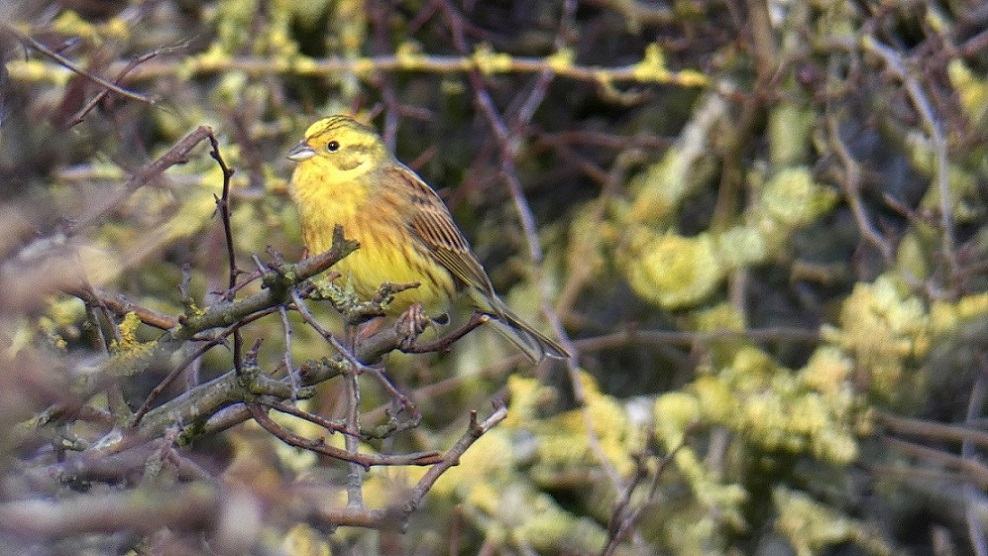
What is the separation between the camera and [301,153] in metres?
3.81

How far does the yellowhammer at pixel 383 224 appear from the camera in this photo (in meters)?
3.69

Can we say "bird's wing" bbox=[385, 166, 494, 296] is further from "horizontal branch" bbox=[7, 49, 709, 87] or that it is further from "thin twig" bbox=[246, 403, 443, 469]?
"thin twig" bbox=[246, 403, 443, 469]

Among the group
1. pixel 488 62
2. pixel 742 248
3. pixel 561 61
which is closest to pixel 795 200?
pixel 742 248

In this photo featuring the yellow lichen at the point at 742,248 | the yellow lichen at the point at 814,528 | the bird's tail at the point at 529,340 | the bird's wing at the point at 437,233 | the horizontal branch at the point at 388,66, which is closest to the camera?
the bird's tail at the point at 529,340

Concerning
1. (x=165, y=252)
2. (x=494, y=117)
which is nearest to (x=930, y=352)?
(x=494, y=117)

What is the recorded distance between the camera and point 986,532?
445 cm

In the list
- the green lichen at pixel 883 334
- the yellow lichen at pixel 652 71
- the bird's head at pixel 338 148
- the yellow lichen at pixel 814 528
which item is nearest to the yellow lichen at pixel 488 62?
the yellow lichen at pixel 652 71

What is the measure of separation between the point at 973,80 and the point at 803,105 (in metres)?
0.58

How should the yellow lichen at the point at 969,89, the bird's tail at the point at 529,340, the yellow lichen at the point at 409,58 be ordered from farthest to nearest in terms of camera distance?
the yellow lichen at the point at 409,58
the yellow lichen at the point at 969,89
the bird's tail at the point at 529,340

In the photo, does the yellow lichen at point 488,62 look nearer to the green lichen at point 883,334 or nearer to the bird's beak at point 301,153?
the bird's beak at point 301,153

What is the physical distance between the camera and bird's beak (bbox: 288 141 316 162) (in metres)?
3.79

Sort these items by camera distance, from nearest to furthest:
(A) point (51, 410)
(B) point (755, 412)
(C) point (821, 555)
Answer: (A) point (51, 410), (B) point (755, 412), (C) point (821, 555)

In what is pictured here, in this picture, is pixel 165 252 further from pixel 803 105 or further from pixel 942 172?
pixel 942 172

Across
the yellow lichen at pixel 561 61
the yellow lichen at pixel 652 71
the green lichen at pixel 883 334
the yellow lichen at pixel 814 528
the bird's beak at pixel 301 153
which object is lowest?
the yellow lichen at pixel 814 528
